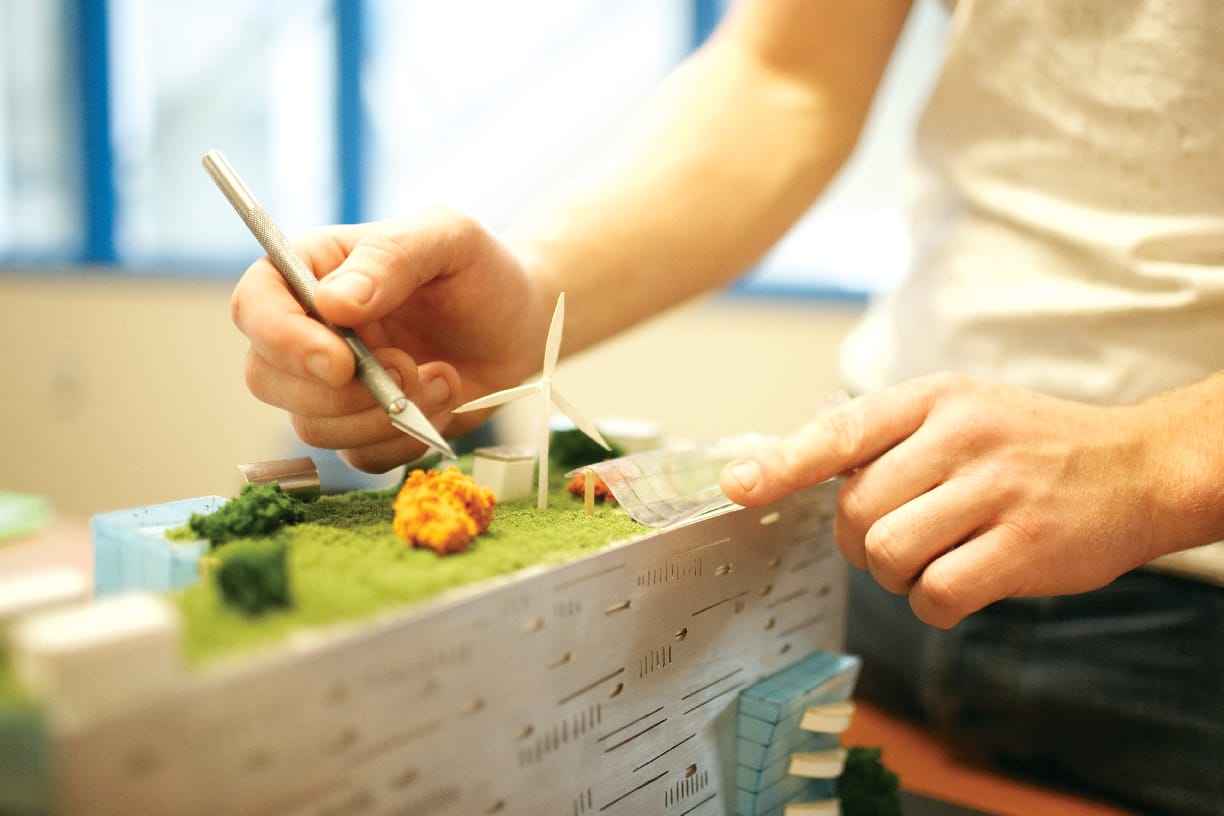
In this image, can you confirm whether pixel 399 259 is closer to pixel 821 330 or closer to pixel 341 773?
pixel 341 773

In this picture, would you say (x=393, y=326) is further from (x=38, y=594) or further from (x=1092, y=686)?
(x=1092, y=686)

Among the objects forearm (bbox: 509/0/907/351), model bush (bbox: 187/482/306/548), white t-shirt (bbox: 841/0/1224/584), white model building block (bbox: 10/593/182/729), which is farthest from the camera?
forearm (bbox: 509/0/907/351)

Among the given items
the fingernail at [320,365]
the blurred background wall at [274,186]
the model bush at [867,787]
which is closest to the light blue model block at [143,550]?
the fingernail at [320,365]

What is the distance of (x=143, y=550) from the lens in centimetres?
52

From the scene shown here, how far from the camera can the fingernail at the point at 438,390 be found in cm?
74

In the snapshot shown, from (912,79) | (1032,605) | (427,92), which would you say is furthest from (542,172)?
(1032,605)

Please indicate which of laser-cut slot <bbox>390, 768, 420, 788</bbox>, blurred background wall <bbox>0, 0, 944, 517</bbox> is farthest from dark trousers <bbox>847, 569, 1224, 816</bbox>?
blurred background wall <bbox>0, 0, 944, 517</bbox>

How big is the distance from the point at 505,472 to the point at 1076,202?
610 millimetres

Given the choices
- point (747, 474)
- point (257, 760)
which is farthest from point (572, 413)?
point (257, 760)

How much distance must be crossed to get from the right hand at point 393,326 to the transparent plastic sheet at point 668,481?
17 cm

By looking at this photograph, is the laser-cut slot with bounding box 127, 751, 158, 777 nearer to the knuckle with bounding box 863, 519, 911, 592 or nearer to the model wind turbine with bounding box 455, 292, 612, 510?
the model wind turbine with bounding box 455, 292, 612, 510

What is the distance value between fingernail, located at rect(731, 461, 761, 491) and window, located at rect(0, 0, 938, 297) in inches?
70.2

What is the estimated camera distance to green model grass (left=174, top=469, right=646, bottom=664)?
40cm

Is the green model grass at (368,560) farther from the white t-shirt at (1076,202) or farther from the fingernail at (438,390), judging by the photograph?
the white t-shirt at (1076,202)
